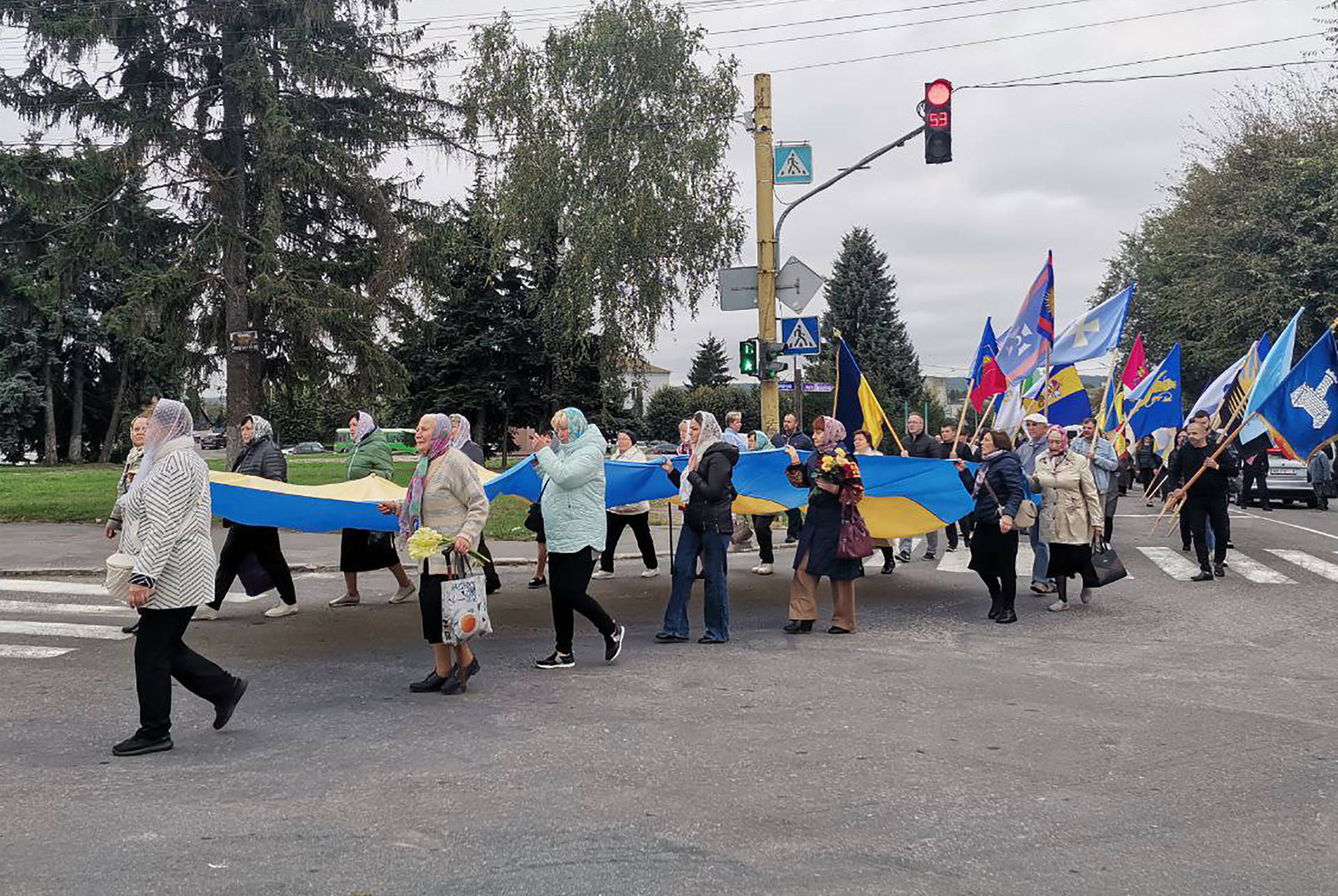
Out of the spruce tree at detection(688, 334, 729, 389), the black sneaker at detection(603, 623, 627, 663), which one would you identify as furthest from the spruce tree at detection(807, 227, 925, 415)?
the black sneaker at detection(603, 623, 627, 663)

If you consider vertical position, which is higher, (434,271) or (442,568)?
(434,271)

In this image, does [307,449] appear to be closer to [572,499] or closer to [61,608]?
[61,608]

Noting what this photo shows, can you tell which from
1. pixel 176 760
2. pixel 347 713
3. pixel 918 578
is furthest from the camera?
pixel 918 578

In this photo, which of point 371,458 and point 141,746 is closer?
point 141,746

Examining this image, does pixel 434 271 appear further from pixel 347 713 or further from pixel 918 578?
pixel 347 713

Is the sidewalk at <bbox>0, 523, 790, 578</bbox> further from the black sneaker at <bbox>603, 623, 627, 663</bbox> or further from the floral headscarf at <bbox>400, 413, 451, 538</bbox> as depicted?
the floral headscarf at <bbox>400, 413, 451, 538</bbox>

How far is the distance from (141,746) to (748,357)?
11.9 m

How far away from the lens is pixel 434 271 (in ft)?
66.8

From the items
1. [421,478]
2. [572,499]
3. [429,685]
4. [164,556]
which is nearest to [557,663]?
[429,685]

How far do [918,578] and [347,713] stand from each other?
7.50 meters

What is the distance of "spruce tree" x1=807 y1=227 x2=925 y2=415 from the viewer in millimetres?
58781

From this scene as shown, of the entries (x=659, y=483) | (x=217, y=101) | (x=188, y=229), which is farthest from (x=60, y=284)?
(x=659, y=483)

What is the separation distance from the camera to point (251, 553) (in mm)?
9383

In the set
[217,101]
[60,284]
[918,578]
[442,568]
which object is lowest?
[918,578]
